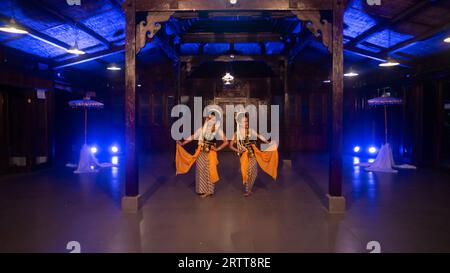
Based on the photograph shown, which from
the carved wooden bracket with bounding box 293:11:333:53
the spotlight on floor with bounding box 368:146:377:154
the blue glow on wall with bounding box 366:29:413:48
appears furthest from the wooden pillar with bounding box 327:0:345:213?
the spotlight on floor with bounding box 368:146:377:154

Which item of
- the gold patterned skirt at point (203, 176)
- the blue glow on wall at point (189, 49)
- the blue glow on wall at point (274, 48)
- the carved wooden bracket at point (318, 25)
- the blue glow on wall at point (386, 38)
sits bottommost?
the gold patterned skirt at point (203, 176)

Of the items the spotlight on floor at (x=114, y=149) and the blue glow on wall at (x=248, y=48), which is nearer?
the blue glow on wall at (x=248, y=48)

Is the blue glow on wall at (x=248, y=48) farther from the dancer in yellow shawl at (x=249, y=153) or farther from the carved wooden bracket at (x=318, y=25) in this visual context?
the carved wooden bracket at (x=318, y=25)

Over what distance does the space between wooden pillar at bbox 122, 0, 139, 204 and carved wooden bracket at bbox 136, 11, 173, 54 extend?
0.08 meters

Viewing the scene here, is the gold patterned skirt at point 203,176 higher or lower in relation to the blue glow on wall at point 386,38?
lower

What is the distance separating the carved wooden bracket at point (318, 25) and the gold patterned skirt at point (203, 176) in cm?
308

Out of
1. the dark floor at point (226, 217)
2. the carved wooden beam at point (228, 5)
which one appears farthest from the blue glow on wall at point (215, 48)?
the carved wooden beam at point (228, 5)

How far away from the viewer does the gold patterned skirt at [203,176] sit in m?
6.44

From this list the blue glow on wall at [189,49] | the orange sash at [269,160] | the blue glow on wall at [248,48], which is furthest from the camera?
the blue glow on wall at [248,48]

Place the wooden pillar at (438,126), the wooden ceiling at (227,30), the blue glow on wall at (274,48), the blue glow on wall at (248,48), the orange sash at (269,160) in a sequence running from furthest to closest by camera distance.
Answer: the blue glow on wall at (248,48)
the blue glow on wall at (274,48)
the wooden pillar at (438,126)
the wooden ceiling at (227,30)
the orange sash at (269,160)

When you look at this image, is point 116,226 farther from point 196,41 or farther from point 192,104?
point 192,104

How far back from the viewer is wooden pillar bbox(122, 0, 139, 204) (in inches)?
211

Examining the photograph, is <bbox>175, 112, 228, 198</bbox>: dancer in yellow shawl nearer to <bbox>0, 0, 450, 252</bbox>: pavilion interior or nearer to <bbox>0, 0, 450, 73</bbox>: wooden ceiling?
<bbox>0, 0, 450, 252</bbox>: pavilion interior

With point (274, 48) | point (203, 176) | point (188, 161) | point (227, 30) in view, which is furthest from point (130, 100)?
point (274, 48)
